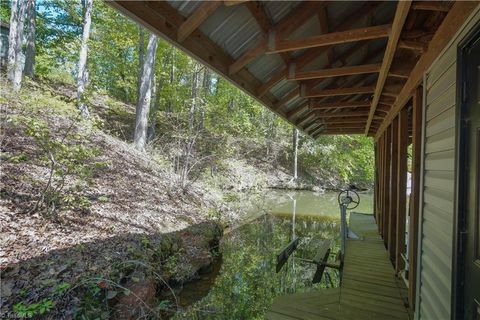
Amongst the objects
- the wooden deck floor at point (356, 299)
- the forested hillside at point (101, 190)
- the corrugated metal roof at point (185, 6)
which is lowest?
the wooden deck floor at point (356, 299)

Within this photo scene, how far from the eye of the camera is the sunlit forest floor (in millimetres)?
3191

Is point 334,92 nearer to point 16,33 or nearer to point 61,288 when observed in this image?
point 61,288

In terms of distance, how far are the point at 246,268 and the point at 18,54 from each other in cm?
1155

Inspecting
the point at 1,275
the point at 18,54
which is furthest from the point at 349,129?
the point at 18,54

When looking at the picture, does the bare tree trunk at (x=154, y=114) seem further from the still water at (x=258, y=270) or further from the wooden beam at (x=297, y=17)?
the wooden beam at (x=297, y=17)

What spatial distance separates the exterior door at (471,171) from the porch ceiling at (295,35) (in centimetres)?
30

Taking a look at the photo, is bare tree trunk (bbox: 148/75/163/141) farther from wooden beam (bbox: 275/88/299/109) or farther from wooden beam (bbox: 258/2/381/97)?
wooden beam (bbox: 258/2/381/97)

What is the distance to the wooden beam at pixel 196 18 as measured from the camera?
1.87 m

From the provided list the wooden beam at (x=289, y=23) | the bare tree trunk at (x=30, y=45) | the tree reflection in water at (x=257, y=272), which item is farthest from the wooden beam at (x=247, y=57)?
the bare tree trunk at (x=30, y=45)

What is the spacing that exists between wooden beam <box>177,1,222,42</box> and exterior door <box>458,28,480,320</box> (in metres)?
1.51

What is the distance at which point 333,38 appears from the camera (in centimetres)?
224

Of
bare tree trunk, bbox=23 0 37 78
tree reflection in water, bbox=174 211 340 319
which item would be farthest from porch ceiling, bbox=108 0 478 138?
bare tree trunk, bbox=23 0 37 78

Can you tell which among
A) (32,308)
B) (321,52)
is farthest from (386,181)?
(32,308)

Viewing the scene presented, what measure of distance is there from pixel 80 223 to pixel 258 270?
3408mm
